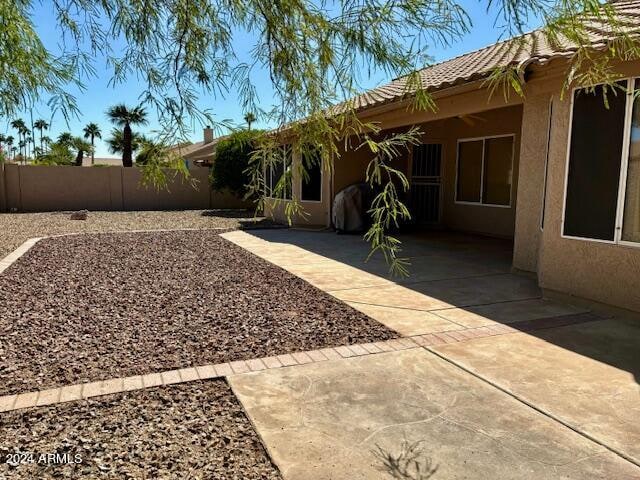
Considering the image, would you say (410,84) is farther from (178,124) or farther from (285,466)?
(285,466)

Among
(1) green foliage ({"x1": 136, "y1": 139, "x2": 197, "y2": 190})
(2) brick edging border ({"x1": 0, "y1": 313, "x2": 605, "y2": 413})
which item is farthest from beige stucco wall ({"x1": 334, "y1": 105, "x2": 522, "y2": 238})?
(1) green foliage ({"x1": 136, "y1": 139, "x2": 197, "y2": 190})

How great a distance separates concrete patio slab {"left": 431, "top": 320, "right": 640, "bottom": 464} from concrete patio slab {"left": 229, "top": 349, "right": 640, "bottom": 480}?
0.19 m

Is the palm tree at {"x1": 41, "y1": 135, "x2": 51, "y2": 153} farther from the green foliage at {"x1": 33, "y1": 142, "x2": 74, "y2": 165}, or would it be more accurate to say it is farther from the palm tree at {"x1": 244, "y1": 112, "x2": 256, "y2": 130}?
the palm tree at {"x1": 244, "y1": 112, "x2": 256, "y2": 130}

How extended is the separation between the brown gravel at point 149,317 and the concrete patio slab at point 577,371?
3.52 ft

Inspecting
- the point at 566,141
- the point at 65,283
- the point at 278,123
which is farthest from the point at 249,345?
the point at 566,141

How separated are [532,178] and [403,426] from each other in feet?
19.0

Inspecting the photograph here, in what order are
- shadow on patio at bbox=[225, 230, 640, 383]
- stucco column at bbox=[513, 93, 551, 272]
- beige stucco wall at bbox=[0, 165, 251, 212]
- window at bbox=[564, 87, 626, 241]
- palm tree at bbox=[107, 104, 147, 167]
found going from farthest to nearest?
beige stucco wall at bbox=[0, 165, 251, 212], stucco column at bbox=[513, 93, 551, 272], window at bbox=[564, 87, 626, 241], shadow on patio at bbox=[225, 230, 640, 383], palm tree at bbox=[107, 104, 147, 167]

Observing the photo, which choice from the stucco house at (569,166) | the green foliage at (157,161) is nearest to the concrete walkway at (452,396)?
the stucco house at (569,166)

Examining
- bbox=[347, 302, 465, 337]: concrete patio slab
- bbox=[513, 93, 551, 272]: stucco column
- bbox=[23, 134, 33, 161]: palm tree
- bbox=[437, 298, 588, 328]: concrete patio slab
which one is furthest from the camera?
bbox=[513, 93, 551, 272]: stucco column

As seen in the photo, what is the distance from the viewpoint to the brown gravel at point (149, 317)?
4.23 m

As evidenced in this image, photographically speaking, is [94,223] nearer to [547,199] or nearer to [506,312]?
[506,312]

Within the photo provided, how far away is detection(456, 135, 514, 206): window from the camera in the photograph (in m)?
12.0

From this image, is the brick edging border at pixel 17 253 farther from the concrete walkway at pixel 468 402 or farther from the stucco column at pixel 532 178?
the stucco column at pixel 532 178

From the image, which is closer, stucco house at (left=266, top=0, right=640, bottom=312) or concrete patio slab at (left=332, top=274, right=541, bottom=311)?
stucco house at (left=266, top=0, right=640, bottom=312)
